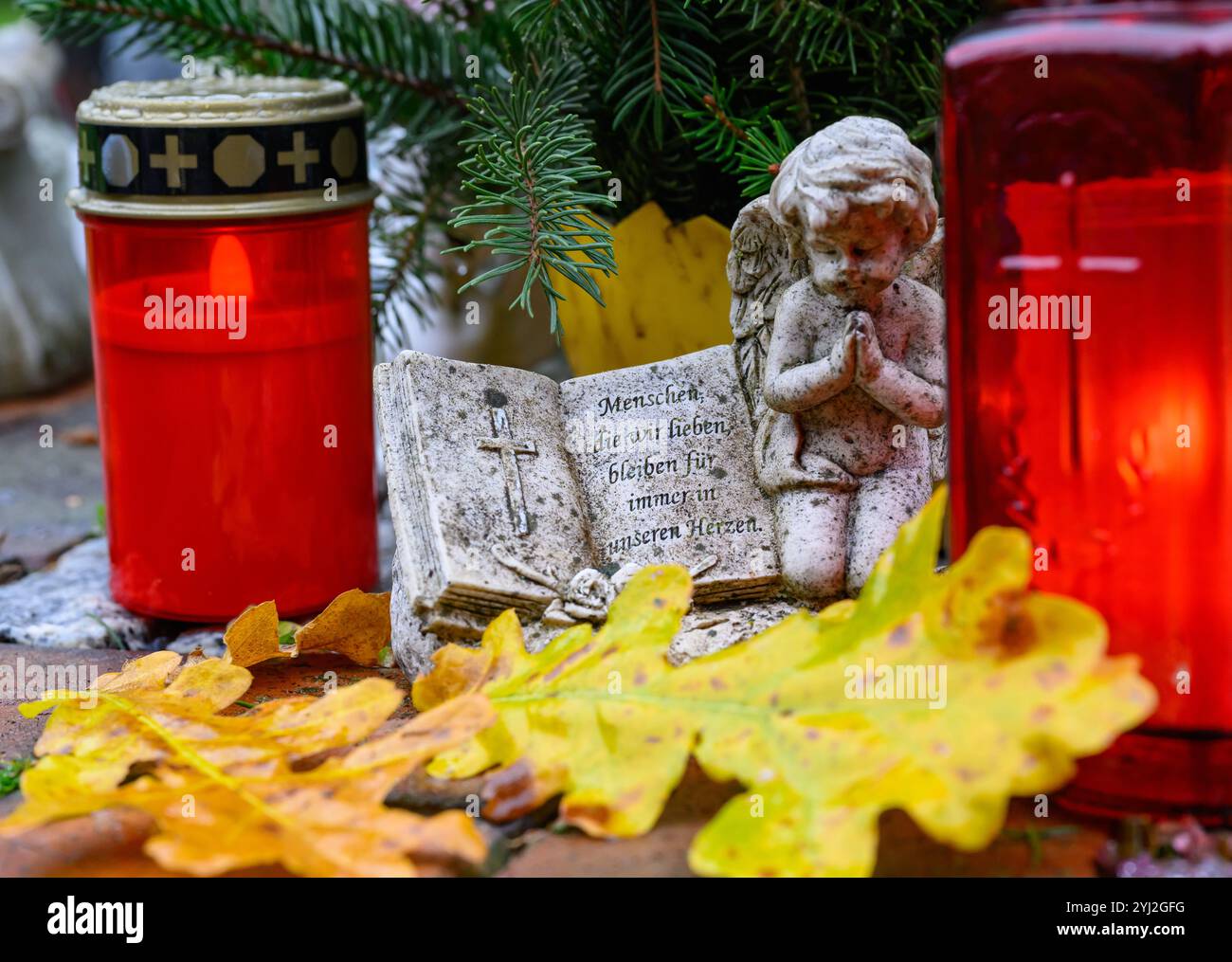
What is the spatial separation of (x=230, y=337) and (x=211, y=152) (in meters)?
0.23

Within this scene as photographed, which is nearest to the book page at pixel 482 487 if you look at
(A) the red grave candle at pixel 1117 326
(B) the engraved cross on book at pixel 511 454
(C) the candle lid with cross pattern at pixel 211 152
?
(B) the engraved cross on book at pixel 511 454

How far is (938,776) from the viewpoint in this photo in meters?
0.97

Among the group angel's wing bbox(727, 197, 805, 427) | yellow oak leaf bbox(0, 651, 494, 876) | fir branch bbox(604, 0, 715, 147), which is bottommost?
yellow oak leaf bbox(0, 651, 494, 876)

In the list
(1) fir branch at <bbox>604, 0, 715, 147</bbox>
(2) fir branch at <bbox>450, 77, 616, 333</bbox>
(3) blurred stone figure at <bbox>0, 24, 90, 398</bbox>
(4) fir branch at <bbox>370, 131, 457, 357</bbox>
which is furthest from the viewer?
(3) blurred stone figure at <bbox>0, 24, 90, 398</bbox>

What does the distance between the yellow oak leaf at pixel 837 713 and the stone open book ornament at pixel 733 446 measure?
10.8 inches

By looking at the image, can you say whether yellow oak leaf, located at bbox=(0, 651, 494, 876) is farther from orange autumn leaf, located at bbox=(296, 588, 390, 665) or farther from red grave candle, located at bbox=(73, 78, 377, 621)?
red grave candle, located at bbox=(73, 78, 377, 621)

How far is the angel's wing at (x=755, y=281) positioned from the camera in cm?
159

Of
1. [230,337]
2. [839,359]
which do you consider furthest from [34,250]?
[839,359]

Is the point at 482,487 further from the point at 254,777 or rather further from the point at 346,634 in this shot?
the point at 254,777

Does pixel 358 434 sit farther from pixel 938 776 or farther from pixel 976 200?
pixel 938 776

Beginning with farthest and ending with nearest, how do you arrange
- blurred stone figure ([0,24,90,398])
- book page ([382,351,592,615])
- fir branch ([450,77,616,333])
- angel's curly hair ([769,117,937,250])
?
1. blurred stone figure ([0,24,90,398])
2. fir branch ([450,77,616,333])
3. book page ([382,351,592,615])
4. angel's curly hair ([769,117,937,250])

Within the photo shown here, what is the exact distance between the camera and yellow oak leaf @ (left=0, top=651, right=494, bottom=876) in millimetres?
1023

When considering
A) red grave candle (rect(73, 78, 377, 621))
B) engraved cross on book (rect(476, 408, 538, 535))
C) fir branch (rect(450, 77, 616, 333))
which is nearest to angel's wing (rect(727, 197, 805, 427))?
fir branch (rect(450, 77, 616, 333))
